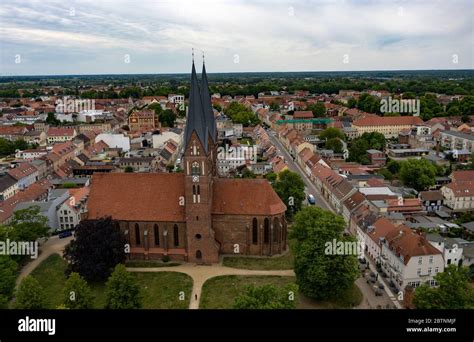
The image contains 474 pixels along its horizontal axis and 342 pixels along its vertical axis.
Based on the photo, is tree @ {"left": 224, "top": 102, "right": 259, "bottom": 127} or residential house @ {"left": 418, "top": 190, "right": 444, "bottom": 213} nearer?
residential house @ {"left": 418, "top": 190, "right": 444, "bottom": 213}

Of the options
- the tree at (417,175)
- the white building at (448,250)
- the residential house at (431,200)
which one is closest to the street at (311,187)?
the white building at (448,250)

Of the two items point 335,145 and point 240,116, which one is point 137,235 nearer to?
point 335,145

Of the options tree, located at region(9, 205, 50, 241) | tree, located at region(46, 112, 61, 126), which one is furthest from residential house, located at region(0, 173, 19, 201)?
tree, located at region(46, 112, 61, 126)

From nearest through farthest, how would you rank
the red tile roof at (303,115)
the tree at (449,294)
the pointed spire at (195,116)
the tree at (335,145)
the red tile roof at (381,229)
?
the tree at (449,294) < the pointed spire at (195,116) < the red tile roof at (381,229) < the tree at (335,145) < the red tile roof at (303,115)

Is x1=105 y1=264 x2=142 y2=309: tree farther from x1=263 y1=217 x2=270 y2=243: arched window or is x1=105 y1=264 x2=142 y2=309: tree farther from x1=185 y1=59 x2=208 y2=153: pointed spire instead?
x1=263 y1=217 x2=270 y2=243: arched window

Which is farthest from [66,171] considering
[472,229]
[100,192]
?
[472,229]

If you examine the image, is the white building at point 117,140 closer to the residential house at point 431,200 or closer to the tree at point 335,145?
the tree at point 335,145

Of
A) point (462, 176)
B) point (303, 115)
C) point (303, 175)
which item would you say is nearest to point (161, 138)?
point (303, 175)
